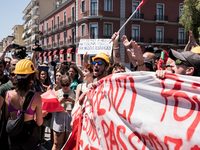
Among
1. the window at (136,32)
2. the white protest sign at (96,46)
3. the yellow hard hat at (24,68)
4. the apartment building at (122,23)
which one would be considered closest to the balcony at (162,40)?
the apartment building at (122,23)

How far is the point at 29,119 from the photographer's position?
272 cm

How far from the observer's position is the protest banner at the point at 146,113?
1.59 metres

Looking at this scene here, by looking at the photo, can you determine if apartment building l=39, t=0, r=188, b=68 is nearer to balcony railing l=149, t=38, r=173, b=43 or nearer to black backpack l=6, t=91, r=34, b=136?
balcony railing l=149, t=38, r=173, b=43

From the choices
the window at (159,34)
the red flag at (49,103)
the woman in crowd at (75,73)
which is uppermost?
the window at (159,34)

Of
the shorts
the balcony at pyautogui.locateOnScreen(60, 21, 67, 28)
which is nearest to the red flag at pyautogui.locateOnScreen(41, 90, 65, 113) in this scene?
the shorts

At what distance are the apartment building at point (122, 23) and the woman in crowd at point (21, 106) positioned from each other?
2406cm

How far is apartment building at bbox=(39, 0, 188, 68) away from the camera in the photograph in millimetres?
26938

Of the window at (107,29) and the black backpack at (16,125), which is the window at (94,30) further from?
the black backpack at (16,125)

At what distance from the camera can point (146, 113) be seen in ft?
5.82

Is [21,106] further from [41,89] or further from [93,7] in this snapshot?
[93,7]

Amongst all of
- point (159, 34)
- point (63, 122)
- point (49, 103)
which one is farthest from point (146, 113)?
point (159, 34)

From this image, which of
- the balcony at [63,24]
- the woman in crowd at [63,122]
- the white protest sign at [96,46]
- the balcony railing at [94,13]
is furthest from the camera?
the balcony at [63,24]

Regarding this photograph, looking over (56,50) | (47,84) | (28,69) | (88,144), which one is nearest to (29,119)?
(28,69)

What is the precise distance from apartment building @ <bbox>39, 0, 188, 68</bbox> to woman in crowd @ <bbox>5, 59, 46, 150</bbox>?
24.1m
